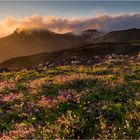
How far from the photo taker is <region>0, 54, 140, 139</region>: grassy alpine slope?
1098cm

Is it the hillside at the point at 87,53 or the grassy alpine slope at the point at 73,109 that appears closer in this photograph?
the grassy alpine slope at the point at 73,109

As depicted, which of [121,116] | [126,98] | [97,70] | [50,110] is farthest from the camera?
[97,70]

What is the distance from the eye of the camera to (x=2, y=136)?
38.1ft

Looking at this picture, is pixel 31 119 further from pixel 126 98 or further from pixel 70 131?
pixel 126 98

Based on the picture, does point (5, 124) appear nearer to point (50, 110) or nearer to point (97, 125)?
point (50, 110)

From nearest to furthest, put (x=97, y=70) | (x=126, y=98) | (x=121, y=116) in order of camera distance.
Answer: (x=121, y=116), (x=126, y=98), (x=97, y=70)

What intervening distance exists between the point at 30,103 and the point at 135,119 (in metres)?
4.91

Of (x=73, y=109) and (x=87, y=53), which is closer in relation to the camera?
(x=73, y=109)

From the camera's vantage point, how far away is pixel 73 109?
43.9ft

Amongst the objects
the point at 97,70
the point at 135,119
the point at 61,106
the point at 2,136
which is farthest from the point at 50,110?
the point at 97,70

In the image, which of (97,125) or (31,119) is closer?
(97,125)

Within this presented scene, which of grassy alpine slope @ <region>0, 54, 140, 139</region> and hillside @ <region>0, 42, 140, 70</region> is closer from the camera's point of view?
grassy alpine slope @ <region>0, 54, 140, 139</region>

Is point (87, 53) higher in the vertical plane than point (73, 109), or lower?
higher

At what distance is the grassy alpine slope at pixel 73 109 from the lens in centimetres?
1098
